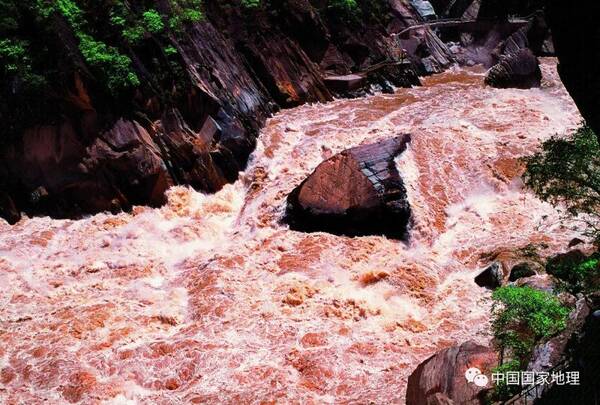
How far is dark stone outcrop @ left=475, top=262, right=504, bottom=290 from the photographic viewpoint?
39.4ft

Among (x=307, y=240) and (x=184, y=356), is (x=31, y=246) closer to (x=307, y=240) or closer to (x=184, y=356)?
(x=184, y=356)

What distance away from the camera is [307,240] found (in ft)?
46.1

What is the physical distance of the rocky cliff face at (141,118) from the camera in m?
15.2

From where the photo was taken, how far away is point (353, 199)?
14188 millimetres

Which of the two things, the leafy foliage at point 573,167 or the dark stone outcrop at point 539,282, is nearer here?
the leafy foliage at point 573,167

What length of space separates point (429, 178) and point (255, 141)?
5.75 m

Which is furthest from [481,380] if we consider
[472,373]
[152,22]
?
[152,22]

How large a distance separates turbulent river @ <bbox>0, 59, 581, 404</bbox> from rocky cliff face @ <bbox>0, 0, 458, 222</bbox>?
678 millimetres

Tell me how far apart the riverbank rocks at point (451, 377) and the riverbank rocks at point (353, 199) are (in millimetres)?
5373

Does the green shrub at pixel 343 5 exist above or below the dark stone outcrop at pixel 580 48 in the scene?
below

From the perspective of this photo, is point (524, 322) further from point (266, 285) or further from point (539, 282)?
point (266, 285)

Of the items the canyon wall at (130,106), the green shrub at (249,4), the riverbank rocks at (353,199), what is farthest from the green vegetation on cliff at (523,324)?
the green shrub at (249,4)

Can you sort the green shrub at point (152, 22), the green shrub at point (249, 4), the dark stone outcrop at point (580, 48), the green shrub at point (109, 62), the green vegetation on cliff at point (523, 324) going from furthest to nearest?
the green shrub at point (249, 4) < the green shrub at point (152, 22) < the green shrub at point (109, 62) < the green vegetation on cliff at point (523, 324) < the dark stone outcrop at point (580, 48)

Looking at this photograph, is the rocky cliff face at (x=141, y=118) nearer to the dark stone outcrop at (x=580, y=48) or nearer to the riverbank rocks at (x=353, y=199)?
the riverbank rocks at (x=353, y=199)
